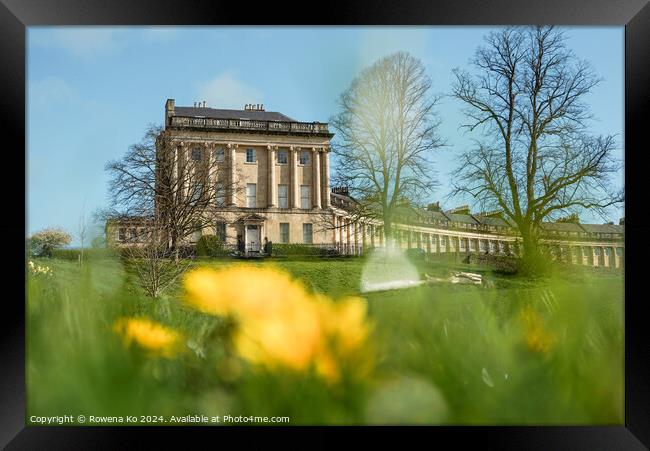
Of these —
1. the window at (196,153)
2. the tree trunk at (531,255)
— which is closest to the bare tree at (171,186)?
the window at (196,153)

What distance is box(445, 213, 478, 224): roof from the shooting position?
2.28m

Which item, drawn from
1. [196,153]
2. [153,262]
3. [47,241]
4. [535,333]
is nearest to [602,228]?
[535,333]

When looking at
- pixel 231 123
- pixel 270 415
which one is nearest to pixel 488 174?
pixel 231 123

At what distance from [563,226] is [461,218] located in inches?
18.5

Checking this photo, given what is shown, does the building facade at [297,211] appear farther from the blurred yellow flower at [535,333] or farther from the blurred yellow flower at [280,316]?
the blurred yellow flower at [535,333]

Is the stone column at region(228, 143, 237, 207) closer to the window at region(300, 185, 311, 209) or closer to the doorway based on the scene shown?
the doorway

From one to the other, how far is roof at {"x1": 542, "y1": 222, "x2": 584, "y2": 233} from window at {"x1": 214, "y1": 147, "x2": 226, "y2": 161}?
1.55m

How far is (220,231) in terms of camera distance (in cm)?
236

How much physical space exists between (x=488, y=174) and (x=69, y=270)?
191 cm

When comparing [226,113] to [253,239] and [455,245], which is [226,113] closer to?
[253,239]

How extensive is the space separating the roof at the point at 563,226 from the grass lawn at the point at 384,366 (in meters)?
0.29

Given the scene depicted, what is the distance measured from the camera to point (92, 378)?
1.99 meters

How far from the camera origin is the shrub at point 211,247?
231cm

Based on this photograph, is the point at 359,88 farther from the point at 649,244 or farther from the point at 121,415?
the point at 121,415
